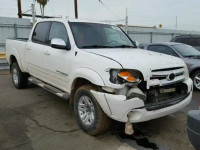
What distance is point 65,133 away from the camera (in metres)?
3.66

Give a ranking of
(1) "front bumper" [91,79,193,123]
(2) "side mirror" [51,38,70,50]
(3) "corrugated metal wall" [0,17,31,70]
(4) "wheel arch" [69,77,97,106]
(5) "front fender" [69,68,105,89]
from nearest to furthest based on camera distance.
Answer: (1) "front bumper" [91,79,193,123]
(5) "front fender" [69,68,105,89]
(4) "wheel arch" [69,77,97,106]
(2) "side mirror" [51,38,70,50]
(3) "corrugated metal wall" [0,17,31,70]

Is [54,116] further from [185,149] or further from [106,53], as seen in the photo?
[185,149]

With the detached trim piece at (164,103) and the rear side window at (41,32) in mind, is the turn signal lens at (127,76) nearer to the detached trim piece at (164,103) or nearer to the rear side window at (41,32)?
the detached trim piece at (164,103)

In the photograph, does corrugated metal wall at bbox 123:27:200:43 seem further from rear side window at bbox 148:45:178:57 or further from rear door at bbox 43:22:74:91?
rear door at bbox 43:22:74:91

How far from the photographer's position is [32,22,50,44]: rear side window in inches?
197

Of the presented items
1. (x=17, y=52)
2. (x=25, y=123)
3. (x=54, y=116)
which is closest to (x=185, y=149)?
(x=54, y=116)

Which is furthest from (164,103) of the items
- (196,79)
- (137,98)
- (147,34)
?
(147,34)

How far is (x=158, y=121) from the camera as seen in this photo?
4188 millimetres

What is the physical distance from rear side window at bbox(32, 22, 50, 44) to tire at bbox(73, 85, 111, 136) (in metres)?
2.01

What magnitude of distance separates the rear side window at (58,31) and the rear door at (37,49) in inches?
9.4

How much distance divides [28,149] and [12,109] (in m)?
2.00

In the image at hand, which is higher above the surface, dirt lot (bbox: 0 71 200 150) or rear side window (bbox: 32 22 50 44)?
rear side window (bbox: 32 22 50 44)

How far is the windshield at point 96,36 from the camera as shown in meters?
4.07

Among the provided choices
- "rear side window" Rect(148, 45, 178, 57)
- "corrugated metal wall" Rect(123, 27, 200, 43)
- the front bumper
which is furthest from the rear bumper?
"corrugated metal wall" Rect(123, 27, 200, 43)
